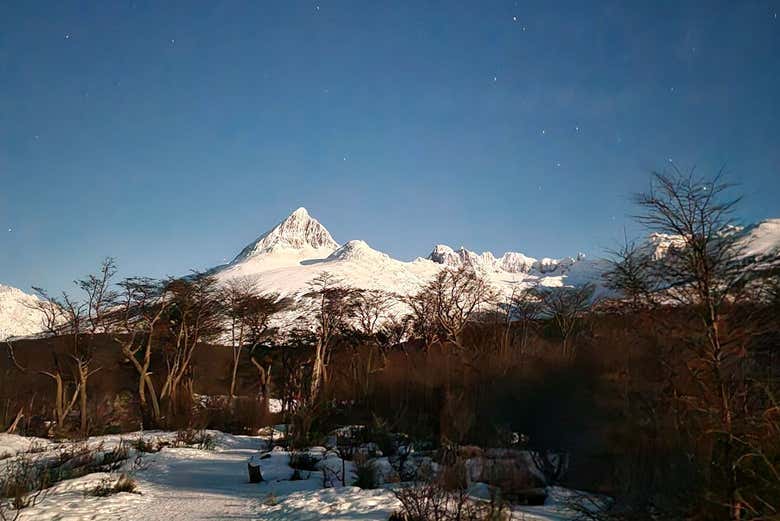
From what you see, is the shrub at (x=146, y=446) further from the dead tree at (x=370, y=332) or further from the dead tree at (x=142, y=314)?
the dead tree at (x=370, y=332)

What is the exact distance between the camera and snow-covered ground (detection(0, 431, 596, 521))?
336 inches

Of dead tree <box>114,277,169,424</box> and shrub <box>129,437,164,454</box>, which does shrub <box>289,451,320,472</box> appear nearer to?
shrub <box>129,437,164,454</box>

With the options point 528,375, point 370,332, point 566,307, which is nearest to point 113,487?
point 528,375

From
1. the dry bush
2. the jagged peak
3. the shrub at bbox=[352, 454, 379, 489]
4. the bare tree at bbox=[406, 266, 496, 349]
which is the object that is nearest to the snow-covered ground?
the shrub at bbox=[352, 454, 379, 489]

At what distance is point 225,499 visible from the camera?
10.2 m

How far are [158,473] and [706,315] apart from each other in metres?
12.1

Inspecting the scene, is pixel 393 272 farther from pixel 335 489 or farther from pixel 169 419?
pixel 335 489

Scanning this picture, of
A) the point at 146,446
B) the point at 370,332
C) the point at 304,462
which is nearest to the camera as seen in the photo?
the point at 304,462

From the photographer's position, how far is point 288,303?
3272 centimetres

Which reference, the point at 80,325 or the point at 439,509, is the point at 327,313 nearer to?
the point at 80,325

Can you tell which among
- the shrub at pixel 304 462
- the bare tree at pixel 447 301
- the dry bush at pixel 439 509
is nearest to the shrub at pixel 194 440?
the shrub at pixel 304 462

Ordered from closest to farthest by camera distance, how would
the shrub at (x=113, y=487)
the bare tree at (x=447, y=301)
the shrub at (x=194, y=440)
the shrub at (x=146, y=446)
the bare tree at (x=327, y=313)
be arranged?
1. the shrub at (x=113, y=487)
2. the shrub at (x=146, y=446)
3. the shrub at (x=194, y=440)
4. the bare tree at (x=327, y=313)
5. the bare tree at (x=447, y=301)

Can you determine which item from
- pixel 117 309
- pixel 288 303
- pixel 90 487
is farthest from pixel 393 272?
pixel 90 487

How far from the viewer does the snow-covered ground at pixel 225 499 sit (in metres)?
8.54
